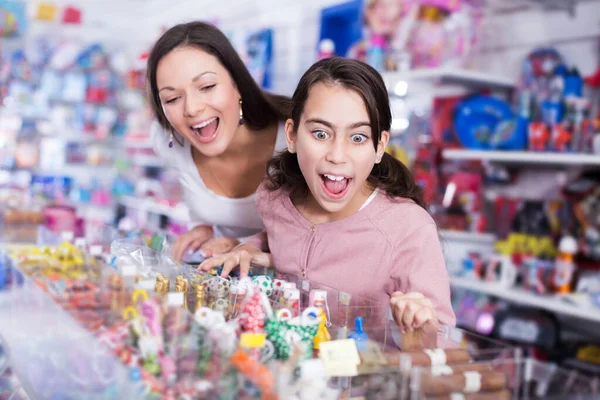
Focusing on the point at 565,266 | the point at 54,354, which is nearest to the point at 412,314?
the point at 54,354

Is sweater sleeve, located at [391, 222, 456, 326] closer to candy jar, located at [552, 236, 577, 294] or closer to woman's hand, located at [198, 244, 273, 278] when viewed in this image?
woman's hand, located at [198, 244, 273, 278]

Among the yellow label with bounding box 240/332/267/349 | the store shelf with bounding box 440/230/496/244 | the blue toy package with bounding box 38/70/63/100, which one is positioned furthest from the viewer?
the blue toy package with bounding box 38/70/63/100

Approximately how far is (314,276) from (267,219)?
12.4 inches

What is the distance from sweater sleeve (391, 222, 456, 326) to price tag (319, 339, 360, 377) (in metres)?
0.45

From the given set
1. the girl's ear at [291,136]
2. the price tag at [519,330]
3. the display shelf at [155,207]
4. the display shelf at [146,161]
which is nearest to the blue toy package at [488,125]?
the price tag at [519,330]

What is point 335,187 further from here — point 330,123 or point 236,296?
point 236,296

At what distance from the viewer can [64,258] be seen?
1.95 metres

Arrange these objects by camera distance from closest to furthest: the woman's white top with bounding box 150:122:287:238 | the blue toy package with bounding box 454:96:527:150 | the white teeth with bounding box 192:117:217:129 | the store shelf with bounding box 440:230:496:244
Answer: the white teeth with bounding box 192:117:217:129 → the woman's white top with bounding box 150:122:287:238 → the blue toy package with bounding box 454:96:527:150 → the store shelf with bounding box 440:230:496:244

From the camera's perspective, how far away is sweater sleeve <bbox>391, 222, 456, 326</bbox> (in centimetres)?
148

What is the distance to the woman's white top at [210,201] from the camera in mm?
2416

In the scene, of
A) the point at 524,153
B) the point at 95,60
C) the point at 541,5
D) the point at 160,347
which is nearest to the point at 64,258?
the point at 160,347

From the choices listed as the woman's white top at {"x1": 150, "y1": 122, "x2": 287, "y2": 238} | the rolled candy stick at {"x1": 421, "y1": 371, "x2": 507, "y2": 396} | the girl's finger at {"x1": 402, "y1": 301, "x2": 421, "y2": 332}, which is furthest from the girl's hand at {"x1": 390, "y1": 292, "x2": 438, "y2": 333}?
the woman's white top at {"x1": 150, "y1": 122, "x2": 287, "y2": 238}

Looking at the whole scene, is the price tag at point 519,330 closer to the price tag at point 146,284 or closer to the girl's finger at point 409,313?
the girl's finger at point 409,313

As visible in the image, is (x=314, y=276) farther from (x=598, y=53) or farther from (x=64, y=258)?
(x=598, y=53)
